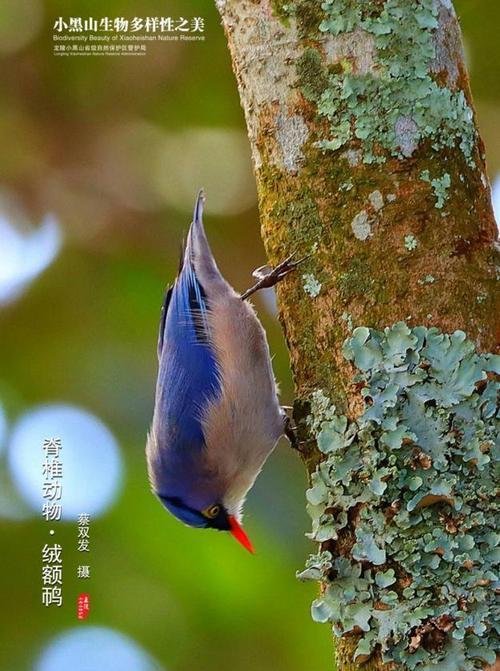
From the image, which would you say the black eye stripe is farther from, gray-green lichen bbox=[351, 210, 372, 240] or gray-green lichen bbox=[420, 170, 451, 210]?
gray-green lichen bbox=[420, 170, 451, 210]

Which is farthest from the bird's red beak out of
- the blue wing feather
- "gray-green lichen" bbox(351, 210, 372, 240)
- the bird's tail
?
"gray-green lichen" bbox(351, 210, 372, 240)

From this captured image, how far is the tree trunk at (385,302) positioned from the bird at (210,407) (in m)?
0.50

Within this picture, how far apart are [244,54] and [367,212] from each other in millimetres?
439

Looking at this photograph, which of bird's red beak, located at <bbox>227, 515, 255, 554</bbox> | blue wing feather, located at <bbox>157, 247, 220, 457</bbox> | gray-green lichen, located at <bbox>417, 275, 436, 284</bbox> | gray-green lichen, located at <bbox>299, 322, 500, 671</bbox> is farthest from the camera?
bird's red beak, located at <bbox>227, 515, 255, 554</bbox>

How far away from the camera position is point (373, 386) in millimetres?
1458

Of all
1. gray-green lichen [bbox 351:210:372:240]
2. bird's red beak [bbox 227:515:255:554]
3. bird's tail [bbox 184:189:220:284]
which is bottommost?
bird's red beak [bbox 227:515:255:554]

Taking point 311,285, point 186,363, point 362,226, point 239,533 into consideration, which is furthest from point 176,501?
point 362,226

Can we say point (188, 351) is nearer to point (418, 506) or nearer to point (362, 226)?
point (362, 226)

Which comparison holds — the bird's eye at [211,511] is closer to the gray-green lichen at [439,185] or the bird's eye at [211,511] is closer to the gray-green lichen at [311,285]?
the gray-green lichen at [311,285]

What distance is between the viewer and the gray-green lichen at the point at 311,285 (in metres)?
1.58

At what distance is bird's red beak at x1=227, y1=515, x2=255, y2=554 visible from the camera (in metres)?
2.29

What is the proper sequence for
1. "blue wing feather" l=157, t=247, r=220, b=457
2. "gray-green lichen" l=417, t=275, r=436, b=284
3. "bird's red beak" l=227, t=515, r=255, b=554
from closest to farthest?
1. "gray-green lichen" l=417, t=275, r=436, b=284
2. "blue wing feather" l=157, t=247, r=220, b=457
3. "bird's red beak" l=227, t=515, r=255, b=554

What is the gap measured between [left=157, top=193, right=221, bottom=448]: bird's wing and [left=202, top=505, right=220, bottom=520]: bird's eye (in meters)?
0.20

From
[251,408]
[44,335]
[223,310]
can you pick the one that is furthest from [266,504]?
[44,335]
